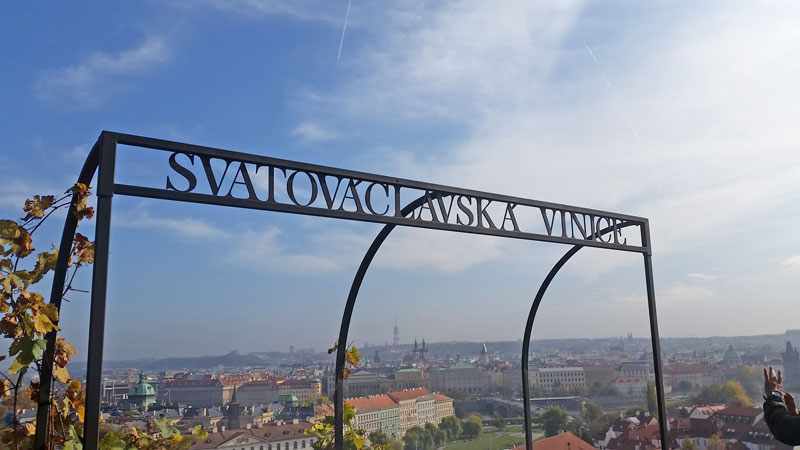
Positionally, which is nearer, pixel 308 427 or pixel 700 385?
pixel 308 427

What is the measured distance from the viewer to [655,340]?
3.48m

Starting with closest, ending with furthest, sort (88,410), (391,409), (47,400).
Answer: (88,410) → (47,400) → (391,409)

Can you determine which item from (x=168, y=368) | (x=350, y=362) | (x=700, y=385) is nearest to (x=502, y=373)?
(x=168, y=368)

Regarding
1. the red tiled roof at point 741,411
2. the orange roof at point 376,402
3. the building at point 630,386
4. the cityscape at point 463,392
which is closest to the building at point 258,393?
the cityscape at point 463,392

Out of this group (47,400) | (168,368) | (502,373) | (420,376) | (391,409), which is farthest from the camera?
(420,376)

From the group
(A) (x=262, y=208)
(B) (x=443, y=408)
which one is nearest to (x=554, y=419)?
(B) (x=443, y=408)

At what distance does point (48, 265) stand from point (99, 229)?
0.41 meters

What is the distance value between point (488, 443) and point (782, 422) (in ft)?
15.6

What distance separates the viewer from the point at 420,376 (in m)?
7.47

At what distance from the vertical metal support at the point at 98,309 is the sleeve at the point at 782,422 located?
266 centimetres

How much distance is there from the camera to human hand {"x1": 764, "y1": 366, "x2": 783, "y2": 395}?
2609mm

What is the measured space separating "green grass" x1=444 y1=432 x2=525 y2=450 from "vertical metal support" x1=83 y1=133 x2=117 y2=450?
14.0 ft

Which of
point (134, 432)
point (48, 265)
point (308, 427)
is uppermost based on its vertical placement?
point (48, 265)

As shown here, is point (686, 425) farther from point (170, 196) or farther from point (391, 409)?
point (170, 196)
